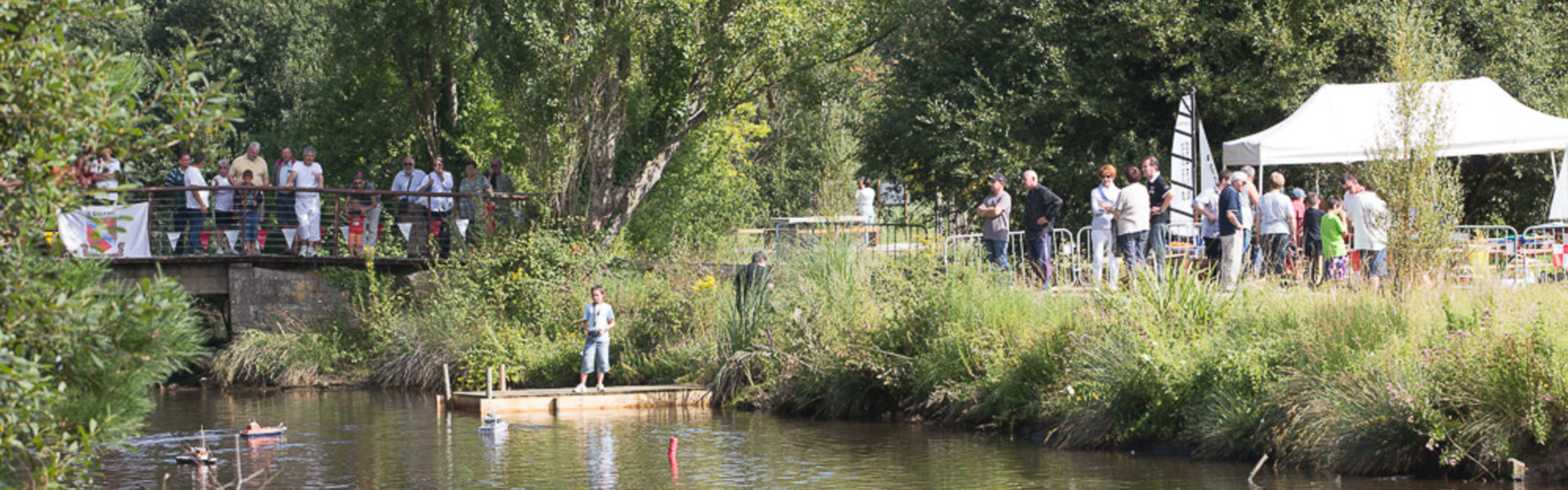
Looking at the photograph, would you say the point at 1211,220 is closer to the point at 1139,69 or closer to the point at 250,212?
the point at 1139,69

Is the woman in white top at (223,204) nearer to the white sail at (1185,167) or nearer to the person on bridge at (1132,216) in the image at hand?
the person on bridge at (1132,216)

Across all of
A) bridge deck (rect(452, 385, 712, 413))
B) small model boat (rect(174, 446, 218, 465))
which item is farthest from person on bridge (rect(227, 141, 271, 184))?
small model boat (rect(174, 446, 218, 465))

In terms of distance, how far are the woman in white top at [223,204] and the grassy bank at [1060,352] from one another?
290 centimetres

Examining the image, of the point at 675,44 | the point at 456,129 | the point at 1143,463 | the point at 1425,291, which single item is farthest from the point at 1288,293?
the point at 456,129

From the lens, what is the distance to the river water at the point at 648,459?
40.2 feet

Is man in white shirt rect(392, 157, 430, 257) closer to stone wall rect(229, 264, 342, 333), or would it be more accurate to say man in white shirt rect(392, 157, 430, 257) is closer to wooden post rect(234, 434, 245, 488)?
stone wall rect(229, 264, 342, 333)

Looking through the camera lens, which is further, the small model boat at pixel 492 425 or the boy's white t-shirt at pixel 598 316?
the boy's white t-shirt at pixel 598 316

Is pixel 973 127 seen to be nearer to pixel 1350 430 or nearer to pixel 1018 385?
pixel 1018 385

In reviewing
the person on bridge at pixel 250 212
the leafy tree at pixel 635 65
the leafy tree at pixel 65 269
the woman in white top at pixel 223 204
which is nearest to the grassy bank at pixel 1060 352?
the leafy tree at pixel 635 65

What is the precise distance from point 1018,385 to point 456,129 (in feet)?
62.1

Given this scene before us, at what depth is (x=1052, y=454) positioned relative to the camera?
13.6 metres

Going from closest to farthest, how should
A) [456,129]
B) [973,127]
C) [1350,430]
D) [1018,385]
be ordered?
[1350,430] → [1018,385] → [973,127] → [456,129]

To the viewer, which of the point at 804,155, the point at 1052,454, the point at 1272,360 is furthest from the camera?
the point at 804,155

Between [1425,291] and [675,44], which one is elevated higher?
[675,44]
